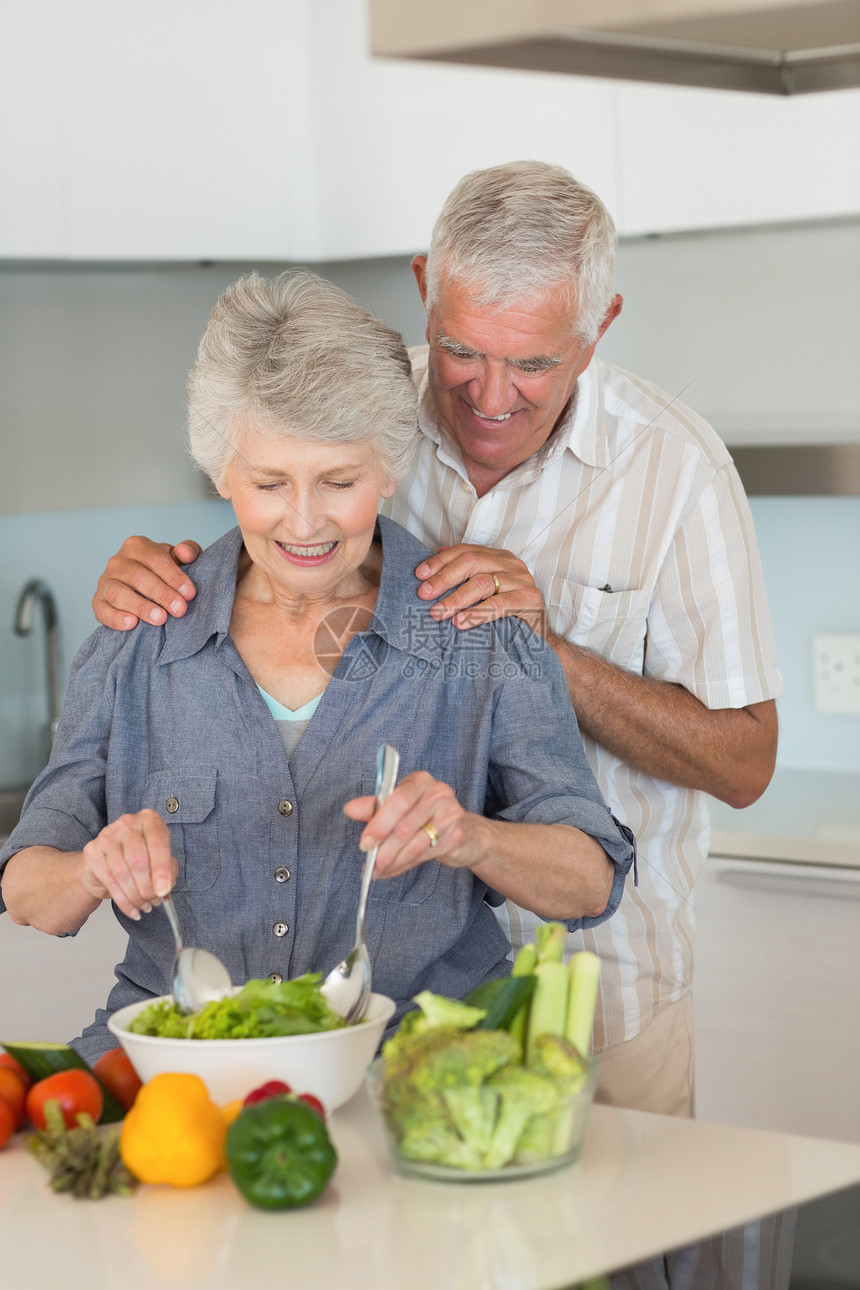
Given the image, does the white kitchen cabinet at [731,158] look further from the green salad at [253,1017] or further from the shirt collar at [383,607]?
the green salad at [253,1017]

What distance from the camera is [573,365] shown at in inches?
58.3

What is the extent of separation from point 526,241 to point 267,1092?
854 millimetres

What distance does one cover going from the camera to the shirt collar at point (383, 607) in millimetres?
1363

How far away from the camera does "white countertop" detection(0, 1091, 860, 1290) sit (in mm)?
819

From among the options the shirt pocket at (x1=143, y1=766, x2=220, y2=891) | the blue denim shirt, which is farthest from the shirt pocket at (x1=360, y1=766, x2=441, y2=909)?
the shirt pocket at (x1=143, y1=766, x2=220, y2=891)

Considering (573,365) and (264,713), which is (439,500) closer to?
(573,365)

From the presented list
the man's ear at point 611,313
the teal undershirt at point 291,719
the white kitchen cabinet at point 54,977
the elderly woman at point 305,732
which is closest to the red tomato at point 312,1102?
the elderly woman at point 305,732

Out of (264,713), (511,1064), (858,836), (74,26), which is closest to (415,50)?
(511,1064)

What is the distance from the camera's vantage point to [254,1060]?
0.97 m

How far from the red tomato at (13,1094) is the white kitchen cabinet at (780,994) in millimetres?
1338

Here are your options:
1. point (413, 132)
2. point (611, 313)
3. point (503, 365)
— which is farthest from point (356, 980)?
point (413, 132)

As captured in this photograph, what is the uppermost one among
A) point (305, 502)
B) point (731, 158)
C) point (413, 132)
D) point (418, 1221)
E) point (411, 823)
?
point (413, 132)

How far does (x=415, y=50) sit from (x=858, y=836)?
1583 millimetres

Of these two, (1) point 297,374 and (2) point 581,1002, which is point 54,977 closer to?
(1) point 297,374
